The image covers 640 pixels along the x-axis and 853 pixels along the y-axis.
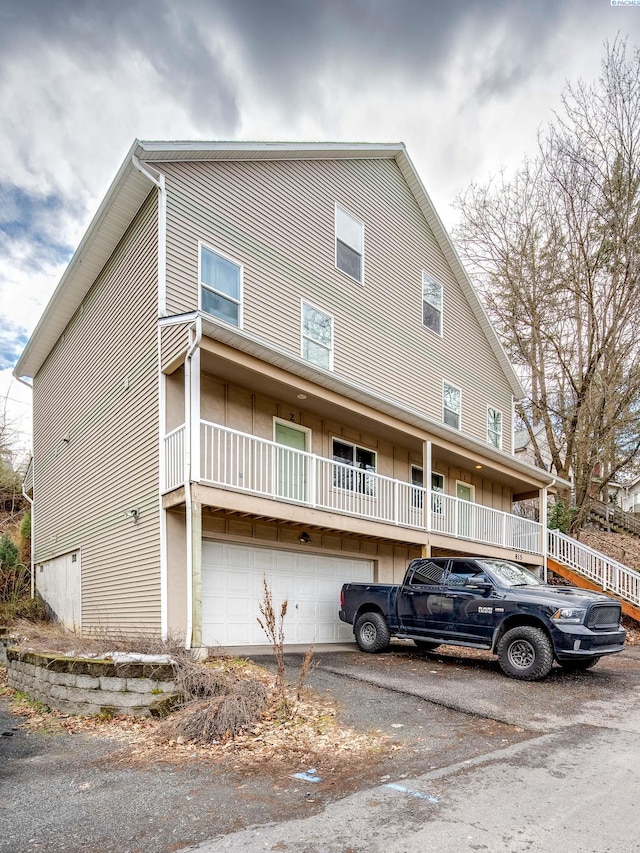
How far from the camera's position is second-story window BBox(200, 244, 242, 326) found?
12.0 metres

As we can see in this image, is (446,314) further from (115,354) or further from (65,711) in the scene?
(65,711)

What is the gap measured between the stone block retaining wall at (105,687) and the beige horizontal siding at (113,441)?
7.34ft

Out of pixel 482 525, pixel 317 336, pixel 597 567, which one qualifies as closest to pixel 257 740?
pixel 317 336

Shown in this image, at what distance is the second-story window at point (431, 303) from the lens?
18.2m

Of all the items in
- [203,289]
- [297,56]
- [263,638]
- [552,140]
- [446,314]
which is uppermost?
[552,140]

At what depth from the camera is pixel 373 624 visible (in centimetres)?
1153

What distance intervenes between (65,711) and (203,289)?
7504mm

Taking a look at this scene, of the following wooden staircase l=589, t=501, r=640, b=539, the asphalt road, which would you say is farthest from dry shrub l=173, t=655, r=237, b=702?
wooden staircase l=589, t=501, r=640, b=539

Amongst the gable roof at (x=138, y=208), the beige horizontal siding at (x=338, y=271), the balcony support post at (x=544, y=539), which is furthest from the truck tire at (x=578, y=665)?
the gable roof at (x=138, y=208)

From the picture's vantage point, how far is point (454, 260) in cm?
1933

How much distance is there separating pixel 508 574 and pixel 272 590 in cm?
483

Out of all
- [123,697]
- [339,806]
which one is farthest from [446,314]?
[339,806]

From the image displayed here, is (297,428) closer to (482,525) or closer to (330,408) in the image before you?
(330,408)

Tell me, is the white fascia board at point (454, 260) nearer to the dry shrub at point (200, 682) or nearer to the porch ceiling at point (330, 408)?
the porch ceiling at point (330, 408)
